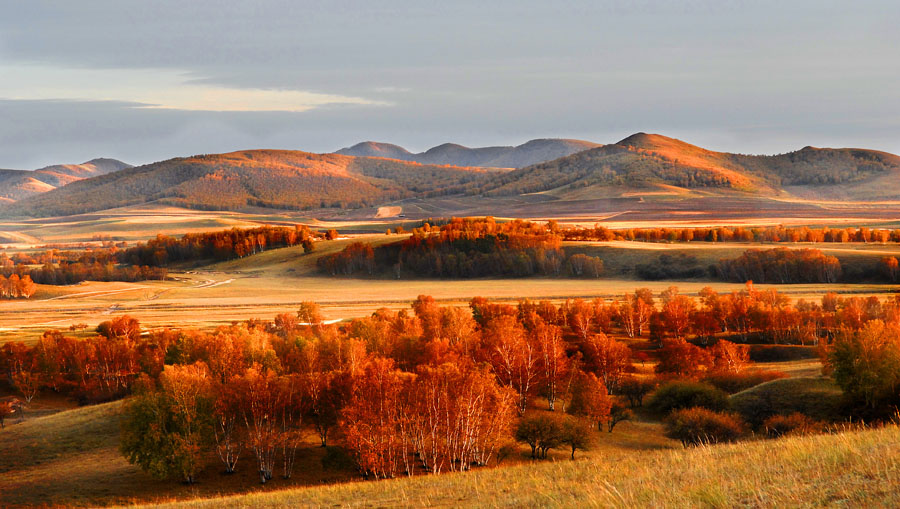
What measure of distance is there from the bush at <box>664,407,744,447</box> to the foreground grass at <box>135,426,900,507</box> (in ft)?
88.0

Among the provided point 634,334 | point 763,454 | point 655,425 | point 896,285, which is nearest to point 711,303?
point 634,334

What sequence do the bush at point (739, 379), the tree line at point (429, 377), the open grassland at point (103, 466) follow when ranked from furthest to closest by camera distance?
the bush at point (739, 379)
the tree line at point (429, 377)
the open grassland at point (103, 466)

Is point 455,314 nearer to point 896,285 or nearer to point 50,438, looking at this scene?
point 50,438

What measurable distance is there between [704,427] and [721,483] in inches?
1492

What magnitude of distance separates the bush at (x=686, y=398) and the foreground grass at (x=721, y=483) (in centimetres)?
3653

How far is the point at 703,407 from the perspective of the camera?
184 feet

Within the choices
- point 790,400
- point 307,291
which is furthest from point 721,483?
point 307,291

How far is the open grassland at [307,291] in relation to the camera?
4665 inches

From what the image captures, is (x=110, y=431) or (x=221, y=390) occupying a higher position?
(x=221, y=390)

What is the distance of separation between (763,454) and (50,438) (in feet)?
181

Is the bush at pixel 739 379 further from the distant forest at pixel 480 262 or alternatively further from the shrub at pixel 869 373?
the distant forest at pixel 480 262

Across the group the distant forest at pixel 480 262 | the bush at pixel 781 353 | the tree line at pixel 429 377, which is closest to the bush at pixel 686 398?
the tree line at pixel 429 377

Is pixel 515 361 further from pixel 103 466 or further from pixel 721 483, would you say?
pixel 721 483

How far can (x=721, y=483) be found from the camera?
13.4 meters
